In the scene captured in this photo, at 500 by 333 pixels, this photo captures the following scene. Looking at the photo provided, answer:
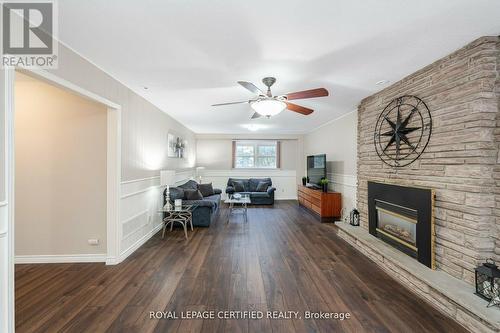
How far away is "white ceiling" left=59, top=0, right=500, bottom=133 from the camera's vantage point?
5.49ft

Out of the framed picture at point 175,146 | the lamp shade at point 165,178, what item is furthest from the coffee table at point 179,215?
the framed picture at point 175,146

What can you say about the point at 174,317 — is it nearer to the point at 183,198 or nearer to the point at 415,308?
the point at 415,308

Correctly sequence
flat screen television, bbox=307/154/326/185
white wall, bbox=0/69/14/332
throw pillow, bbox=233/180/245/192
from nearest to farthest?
white wall, bbox=0/69/14/332, flat screen television, bbox=307/154/326/185, throw pillow, bbox=233/180/245/192

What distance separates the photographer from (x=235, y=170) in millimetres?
8633

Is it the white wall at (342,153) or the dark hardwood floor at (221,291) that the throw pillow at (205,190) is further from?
the white wall at (342,153)

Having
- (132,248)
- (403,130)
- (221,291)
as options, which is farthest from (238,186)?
(403,130)

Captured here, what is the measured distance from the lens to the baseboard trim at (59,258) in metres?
3.08

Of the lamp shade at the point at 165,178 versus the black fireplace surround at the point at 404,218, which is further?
the lamp shade at the point at 165,178

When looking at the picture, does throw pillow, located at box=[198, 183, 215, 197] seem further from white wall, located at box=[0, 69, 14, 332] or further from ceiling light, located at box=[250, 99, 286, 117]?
white wall, located at box=[0, 69, 14, 332]

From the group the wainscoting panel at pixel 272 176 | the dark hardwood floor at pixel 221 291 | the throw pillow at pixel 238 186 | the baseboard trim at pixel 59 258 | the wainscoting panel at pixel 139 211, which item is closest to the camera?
the dark hardwood floor at pixel 221 291

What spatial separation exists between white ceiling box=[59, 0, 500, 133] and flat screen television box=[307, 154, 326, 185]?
2.97 meters

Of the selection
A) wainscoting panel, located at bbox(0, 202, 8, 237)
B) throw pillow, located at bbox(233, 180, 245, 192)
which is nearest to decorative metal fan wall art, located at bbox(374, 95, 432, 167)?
wainscoting panel, located at bbox(0, 202, 8, 237)

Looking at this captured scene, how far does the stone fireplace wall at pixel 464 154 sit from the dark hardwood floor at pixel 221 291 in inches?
30.1

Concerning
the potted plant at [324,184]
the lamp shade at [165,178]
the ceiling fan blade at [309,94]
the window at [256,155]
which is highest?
the ceiling fan blade at [309,94]
